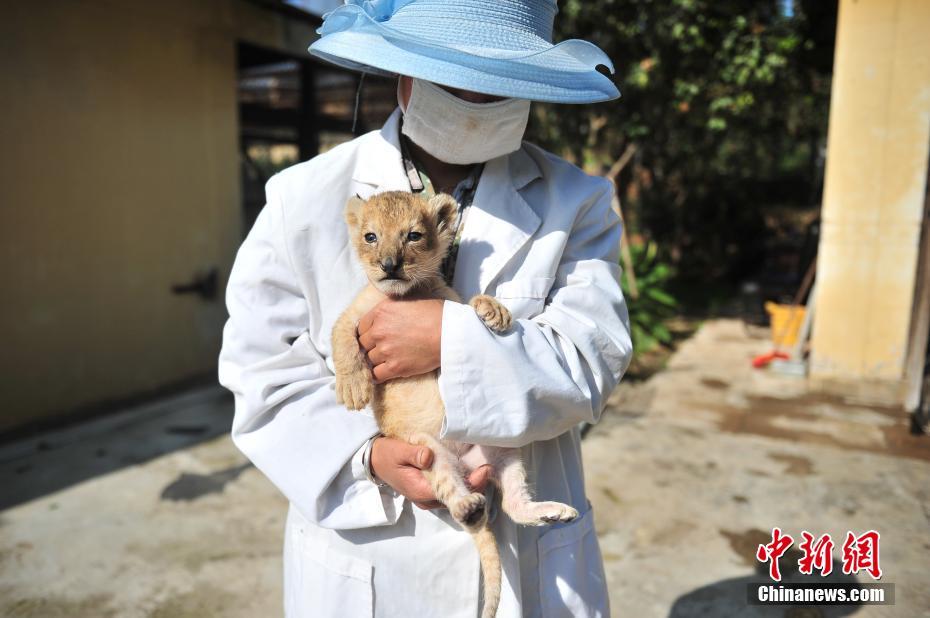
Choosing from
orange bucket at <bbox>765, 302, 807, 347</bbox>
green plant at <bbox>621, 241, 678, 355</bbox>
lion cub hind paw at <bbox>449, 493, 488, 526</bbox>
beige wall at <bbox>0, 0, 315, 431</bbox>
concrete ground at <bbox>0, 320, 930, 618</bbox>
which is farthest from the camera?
green plant at <bbox>621, 241, 678, 355</bbox>

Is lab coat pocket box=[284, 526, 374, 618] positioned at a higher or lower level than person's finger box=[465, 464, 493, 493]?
lower

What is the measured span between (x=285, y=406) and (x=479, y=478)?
1.83ft

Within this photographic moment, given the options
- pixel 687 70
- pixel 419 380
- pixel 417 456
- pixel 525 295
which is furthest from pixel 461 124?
pixel 687 70

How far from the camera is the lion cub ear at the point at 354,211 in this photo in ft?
6.31

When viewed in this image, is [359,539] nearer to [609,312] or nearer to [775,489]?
[609,312]

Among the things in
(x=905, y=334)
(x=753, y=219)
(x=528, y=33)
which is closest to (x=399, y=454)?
(x=528, y=33)

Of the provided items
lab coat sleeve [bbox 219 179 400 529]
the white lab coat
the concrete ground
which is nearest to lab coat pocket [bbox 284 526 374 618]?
the white lab coat

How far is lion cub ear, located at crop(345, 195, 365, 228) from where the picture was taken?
6.31 ft

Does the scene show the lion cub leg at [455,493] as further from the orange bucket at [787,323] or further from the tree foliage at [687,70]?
→ the tree foliage at [687,70]

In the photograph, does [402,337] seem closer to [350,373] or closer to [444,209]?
[350,373]

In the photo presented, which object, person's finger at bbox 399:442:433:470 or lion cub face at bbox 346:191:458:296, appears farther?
lion cub face at bbox 346:191:458:296

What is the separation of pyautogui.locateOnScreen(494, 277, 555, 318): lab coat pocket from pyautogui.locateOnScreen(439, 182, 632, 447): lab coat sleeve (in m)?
0.08

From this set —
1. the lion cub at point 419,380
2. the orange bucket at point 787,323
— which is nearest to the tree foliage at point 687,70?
the orange bucket at point 787,323

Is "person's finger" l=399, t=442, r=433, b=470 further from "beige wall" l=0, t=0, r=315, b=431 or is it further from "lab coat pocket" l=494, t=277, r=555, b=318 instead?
"beige wall" l=0, t=0, r=315, b=431
